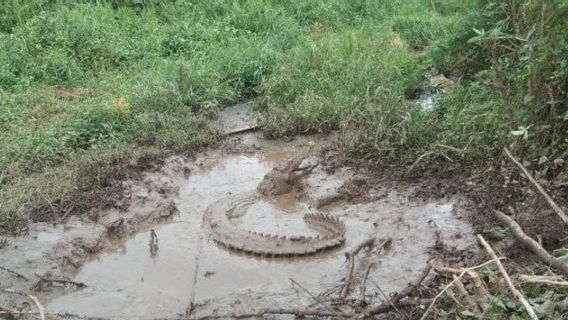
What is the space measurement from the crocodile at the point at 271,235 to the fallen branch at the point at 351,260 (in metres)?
0.27

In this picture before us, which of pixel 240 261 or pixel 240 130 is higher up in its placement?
pixel 240 261

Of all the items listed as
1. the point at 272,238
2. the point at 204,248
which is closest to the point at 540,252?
the point at 272,238

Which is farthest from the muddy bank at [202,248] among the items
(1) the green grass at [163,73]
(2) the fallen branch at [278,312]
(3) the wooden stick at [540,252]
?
(3) the wooden stick at [540,252]

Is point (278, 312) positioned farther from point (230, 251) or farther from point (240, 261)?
point (230, 251)

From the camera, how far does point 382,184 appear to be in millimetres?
6223

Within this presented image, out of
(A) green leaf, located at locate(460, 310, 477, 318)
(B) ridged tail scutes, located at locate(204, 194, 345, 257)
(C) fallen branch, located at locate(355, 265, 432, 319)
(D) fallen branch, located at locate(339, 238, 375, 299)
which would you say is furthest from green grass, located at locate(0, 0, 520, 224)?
(A) green leaf, located at locate(460, 310, 477, 318)

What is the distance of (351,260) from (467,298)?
126cm

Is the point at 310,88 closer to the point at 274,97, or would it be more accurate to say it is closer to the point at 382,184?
the point at 274,97

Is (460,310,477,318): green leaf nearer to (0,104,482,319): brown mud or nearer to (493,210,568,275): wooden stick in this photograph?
(493,210,568,275): wooden stick

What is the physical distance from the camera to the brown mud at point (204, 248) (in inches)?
183

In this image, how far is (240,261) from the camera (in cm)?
523

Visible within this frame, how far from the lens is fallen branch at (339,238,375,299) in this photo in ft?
14.2

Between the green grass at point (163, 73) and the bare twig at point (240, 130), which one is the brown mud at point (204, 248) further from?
the bare twig at point (240, 130)

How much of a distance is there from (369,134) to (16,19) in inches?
235
